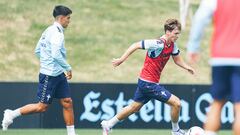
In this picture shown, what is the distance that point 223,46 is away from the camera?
816 centimetres

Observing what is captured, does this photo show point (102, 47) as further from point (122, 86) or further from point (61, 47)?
point (61, 47)

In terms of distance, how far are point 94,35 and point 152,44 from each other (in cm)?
1345

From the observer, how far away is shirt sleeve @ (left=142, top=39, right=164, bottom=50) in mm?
12055

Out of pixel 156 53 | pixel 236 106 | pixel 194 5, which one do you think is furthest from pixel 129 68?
pixel 236 106

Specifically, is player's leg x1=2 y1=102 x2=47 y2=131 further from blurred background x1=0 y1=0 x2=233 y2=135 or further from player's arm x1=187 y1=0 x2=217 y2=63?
player's arm x1=187 y1=0 x2=217 y2=63

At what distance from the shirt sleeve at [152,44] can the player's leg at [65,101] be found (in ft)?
4.30

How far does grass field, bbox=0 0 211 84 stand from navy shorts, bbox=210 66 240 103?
556 inches

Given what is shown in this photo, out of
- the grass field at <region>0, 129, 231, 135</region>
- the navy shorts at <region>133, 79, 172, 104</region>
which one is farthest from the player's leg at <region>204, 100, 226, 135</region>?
the grass field at <region>0, 129, 231, 135</region>

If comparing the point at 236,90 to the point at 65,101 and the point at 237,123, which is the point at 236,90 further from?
the point at 65,101

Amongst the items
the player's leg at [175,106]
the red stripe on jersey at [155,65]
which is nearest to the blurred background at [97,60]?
the player's leg at [175,106]

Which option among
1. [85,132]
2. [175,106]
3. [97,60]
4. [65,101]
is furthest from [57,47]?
[97,60]

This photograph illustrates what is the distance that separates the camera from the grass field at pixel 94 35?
23219mm

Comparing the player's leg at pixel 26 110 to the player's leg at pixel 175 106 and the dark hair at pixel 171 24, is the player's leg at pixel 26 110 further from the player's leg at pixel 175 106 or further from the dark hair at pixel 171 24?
the dark hair at pixel 171 24

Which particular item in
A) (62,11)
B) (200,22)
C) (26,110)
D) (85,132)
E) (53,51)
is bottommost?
(85,132)
